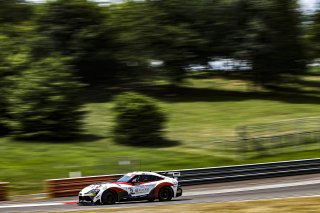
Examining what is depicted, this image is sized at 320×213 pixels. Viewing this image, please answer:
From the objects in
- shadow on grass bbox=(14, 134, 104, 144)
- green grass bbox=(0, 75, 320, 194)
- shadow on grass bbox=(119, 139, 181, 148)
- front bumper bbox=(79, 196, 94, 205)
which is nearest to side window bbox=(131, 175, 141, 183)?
front bumper bbox=(79, 196, 94, 205)

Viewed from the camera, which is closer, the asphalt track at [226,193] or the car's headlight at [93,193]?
the asphalt track at [226,193]

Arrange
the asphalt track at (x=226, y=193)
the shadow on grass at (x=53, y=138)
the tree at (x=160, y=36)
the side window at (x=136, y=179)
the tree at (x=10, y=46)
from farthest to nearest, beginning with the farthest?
1. the tree at (x=160, y=36)
2. the tree at (x=10, y=46)
3. the shadow on grass at (x=53, y=138)
4. the side window at (x=136, y=179)
5. the asphalt track at (x=226, y=193)

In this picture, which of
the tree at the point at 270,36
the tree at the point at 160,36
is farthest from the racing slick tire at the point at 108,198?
the tree at the point at 270,36

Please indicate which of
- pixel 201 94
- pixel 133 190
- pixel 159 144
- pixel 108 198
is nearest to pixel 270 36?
pixel 201 94

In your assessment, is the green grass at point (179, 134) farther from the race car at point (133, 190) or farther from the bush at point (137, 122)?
the race car at point (133, 190)

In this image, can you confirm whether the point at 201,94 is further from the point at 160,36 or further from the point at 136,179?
the point at 136,179

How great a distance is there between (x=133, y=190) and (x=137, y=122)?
16.6 m

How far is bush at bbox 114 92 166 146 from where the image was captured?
35.2m

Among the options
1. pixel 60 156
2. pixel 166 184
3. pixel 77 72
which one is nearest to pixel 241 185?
pixel 166 184

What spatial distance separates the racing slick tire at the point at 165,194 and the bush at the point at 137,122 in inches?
628

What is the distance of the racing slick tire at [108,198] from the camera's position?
18.5 metres

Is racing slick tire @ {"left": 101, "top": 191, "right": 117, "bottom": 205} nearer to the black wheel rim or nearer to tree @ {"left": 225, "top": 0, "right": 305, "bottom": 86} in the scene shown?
the black wheel rim

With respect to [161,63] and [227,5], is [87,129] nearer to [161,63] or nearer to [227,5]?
[161,63]

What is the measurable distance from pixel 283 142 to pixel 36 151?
13493mm
